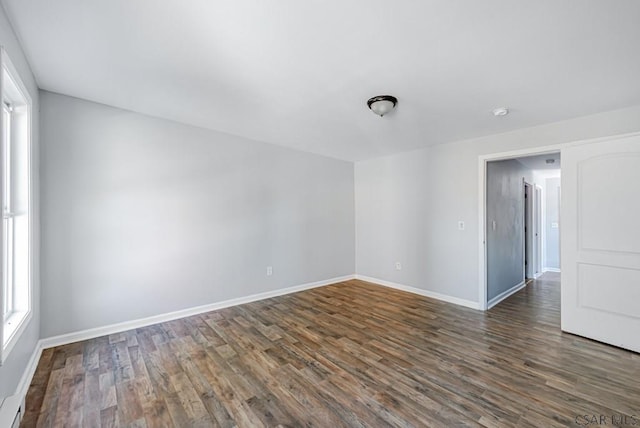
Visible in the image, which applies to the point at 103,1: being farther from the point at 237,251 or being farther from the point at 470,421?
the point at 470,421

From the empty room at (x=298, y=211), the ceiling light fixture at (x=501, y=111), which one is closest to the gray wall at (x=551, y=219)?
the empty room at (x=298, y=211)

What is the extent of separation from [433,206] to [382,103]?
2357 millimetres

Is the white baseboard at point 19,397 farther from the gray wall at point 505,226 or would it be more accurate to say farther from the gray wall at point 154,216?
the gray wall at point 505,226

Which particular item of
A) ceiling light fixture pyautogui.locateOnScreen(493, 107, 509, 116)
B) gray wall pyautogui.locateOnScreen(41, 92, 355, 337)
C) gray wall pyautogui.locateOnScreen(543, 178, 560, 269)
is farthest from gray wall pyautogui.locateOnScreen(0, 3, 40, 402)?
gray wall pyautogui.locateOnScreen(543, 178, 560, 269)

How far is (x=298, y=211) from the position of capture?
15.7 ft

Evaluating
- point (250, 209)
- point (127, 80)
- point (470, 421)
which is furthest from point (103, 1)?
point (470, 421)

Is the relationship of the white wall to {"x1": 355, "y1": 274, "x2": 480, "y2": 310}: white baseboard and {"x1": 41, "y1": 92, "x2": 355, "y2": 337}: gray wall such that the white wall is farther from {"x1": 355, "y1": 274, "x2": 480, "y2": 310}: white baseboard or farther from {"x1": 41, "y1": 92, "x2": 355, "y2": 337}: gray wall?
{"x1": 41, "y1": 92, "x2": 355, "y2": 337}: gray wall

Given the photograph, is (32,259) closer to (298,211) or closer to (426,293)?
(298,211)

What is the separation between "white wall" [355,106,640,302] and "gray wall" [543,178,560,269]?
14.1 ft

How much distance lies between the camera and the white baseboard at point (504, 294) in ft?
13.1

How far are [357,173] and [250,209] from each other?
2.48 metres

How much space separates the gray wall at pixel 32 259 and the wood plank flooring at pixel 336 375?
25cm

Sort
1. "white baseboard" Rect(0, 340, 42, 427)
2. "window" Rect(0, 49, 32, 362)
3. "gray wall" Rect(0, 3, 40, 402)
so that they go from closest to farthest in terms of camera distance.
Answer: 1. "white baseboard" Rect(0, 340, 42, 427)
2. "gray wall" Rect(0, 3, 40, 402)
3. "window" Rect(0, 49, 32, 362)

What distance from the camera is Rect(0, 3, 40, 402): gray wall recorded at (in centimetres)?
168
